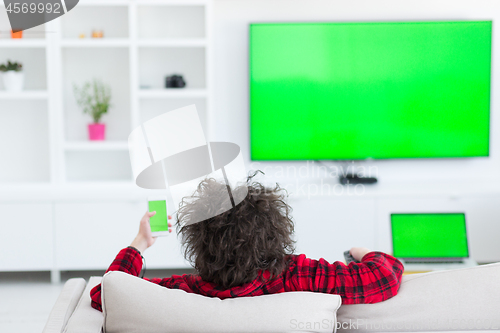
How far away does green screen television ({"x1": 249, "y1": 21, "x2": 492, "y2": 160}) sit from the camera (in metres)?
3.22

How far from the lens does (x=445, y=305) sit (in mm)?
908

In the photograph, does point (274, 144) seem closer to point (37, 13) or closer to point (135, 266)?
point (37, 13)

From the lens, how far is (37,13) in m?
3.24

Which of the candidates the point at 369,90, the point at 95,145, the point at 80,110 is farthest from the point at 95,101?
the point at 369,90

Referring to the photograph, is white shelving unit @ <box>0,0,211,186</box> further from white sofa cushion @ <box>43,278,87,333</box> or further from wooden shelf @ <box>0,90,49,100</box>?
white sofa cushion @ <box>43,278,87,333</box>

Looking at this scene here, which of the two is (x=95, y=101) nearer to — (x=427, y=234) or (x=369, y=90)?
(x=369, y=90)

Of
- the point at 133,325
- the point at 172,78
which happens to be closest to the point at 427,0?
the point at 172,78

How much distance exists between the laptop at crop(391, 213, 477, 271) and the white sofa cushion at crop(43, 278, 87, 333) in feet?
4.59

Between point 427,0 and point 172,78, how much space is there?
1.86m

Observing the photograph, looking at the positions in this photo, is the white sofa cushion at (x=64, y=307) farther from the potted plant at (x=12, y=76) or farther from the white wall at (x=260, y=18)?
the potted plant at (x=12, y=76)

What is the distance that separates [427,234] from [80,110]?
8.03 ft

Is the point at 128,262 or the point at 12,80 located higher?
the point at 12,80

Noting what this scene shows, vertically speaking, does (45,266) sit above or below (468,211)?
below

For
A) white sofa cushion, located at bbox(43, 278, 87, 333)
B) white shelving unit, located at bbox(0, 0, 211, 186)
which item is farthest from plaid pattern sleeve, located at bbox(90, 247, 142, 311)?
white shelving unit, located at bbox(0, 0, 211, 186)
